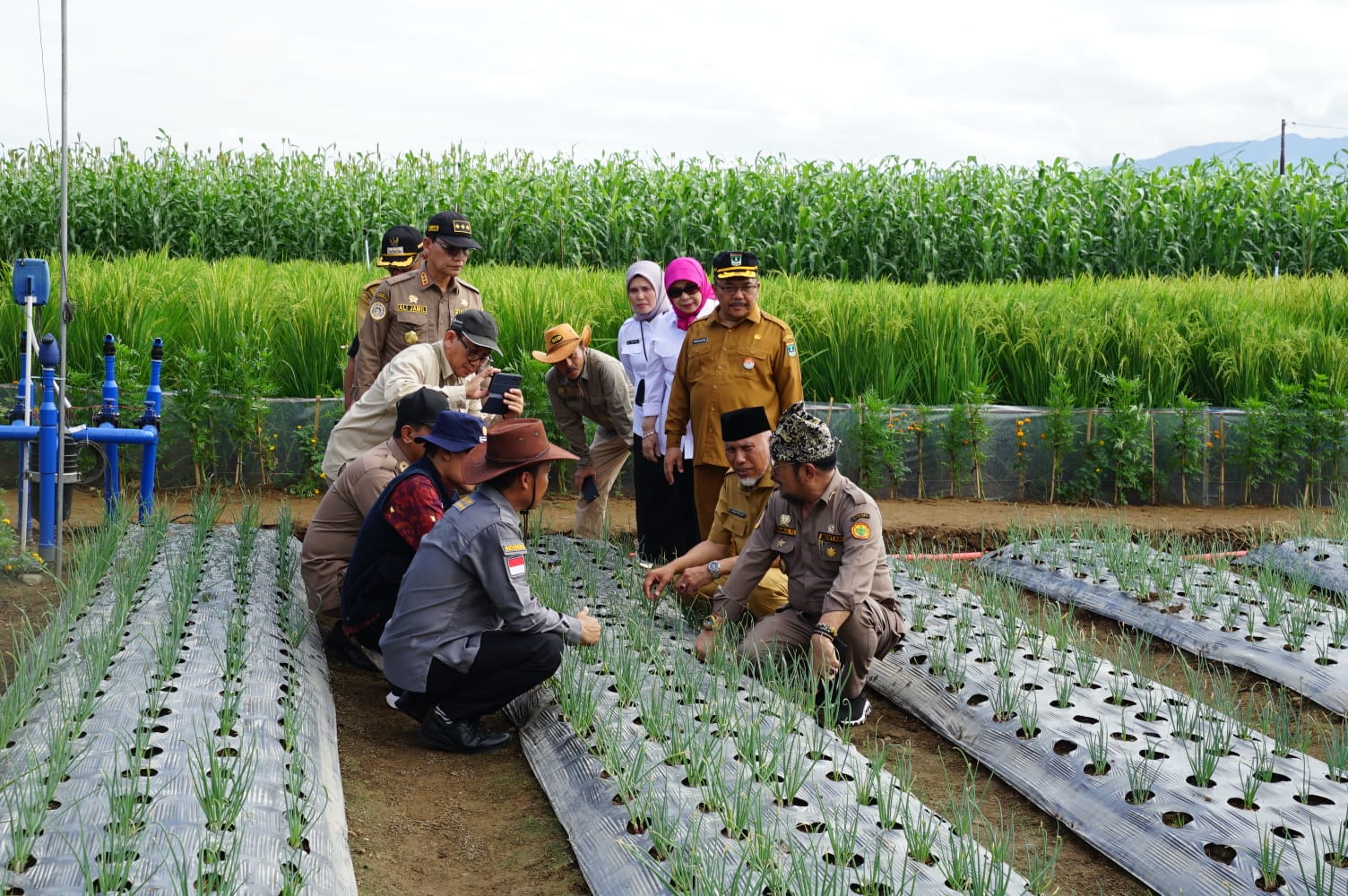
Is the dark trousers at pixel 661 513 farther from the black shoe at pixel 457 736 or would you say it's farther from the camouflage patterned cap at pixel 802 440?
the black shoe at pixel 457 736

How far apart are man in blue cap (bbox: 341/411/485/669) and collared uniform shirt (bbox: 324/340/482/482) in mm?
700

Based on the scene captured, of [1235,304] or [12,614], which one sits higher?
[1235,304]

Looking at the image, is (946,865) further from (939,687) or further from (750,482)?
(750,482)

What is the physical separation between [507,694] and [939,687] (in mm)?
1624

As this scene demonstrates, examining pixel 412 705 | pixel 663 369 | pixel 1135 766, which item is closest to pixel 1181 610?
pixel 1135 766

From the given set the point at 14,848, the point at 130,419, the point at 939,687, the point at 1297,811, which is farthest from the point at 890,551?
the point at 14,848

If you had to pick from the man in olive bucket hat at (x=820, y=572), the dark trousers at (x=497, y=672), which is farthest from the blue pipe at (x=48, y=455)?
the man in olive bucket hat at (x=820, y=572)

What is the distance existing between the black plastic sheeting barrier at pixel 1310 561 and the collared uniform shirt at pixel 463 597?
154 inches

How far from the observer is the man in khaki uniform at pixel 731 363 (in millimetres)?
6016

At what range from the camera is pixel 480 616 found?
4453 mm

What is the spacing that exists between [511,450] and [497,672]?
814 mm

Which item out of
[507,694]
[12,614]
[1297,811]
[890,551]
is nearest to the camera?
[1297,811]

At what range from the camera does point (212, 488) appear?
900 centimetres

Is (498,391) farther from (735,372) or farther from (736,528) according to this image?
(736,528)
